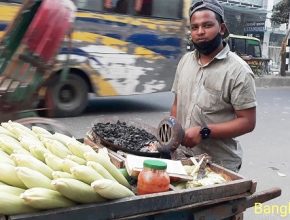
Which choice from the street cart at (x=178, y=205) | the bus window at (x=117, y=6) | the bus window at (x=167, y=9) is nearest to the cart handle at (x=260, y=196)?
the street cart at (x=178, y=205)

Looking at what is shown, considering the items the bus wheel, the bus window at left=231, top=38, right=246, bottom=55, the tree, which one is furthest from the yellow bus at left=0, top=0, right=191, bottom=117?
the tree

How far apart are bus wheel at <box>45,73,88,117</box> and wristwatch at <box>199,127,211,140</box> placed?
562cm

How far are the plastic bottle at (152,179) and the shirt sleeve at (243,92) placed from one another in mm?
768

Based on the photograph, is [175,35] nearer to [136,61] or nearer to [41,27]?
[136,61]

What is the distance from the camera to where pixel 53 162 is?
5.34 feet

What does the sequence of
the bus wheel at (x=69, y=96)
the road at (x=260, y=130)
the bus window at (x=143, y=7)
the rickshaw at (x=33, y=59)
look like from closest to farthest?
1. the rickshaw at (x=33, y=59)
2. the road at (x=260, y=130)
3. the bus wheel at (x=69, y=96)
4. the bus window at (x=143, y=7)

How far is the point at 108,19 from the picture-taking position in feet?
24.9

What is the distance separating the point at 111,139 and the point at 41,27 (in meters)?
2.08

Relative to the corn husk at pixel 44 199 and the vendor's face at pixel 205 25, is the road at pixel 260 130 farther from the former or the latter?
the corn husk at pixel 44 199

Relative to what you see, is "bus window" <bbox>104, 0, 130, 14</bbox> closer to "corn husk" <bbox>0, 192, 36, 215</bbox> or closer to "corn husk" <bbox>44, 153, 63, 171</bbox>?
"corn husk" <bbox>44, 153, 63, 171</bbox>

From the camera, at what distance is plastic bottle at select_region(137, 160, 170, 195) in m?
1.68

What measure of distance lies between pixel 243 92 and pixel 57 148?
105 centimetres

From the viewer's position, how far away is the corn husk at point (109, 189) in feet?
4.87

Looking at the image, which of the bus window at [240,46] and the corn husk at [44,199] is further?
the bus window at [240,46]
